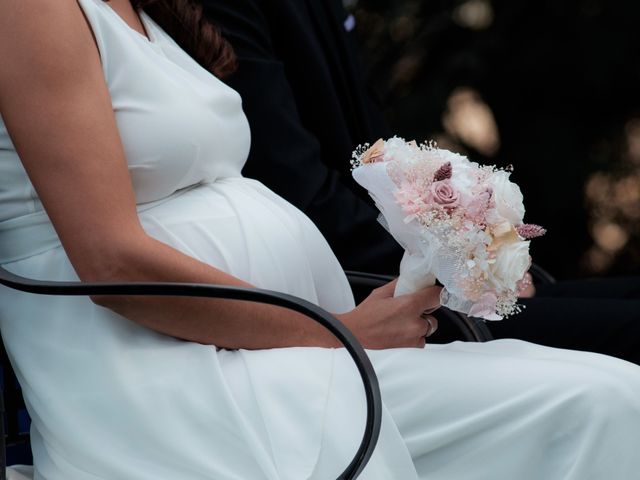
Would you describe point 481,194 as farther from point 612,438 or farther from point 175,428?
point 175,428

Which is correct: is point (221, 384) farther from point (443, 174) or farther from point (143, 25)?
point (143, 25)

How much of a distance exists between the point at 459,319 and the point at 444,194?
0.74 metres

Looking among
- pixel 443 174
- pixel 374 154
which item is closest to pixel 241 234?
pixel 374 154

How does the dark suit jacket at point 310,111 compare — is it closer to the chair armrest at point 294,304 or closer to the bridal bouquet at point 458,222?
the bridal bouquet at point 458,222

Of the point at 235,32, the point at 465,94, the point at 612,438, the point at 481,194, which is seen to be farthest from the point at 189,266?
the point at 465,94

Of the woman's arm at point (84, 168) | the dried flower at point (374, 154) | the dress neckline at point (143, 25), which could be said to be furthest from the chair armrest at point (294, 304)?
the dress neckline at point (143, 25)

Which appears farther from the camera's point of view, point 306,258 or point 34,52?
point 306,258

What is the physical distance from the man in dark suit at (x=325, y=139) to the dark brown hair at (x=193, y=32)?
238 mm

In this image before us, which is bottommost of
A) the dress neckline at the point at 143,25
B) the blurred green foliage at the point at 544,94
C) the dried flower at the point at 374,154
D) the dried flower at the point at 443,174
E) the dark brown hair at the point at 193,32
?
the blurred green foliage at the point at 544,94

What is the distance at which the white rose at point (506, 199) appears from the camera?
83.6 inches

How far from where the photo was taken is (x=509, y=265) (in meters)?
2.08

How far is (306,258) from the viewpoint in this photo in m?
2.41

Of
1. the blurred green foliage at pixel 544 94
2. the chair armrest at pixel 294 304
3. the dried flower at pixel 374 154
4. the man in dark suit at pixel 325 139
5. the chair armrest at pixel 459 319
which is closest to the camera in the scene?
the chair armrest at pixel 294 304

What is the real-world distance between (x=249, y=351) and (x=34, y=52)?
648 millimetres
